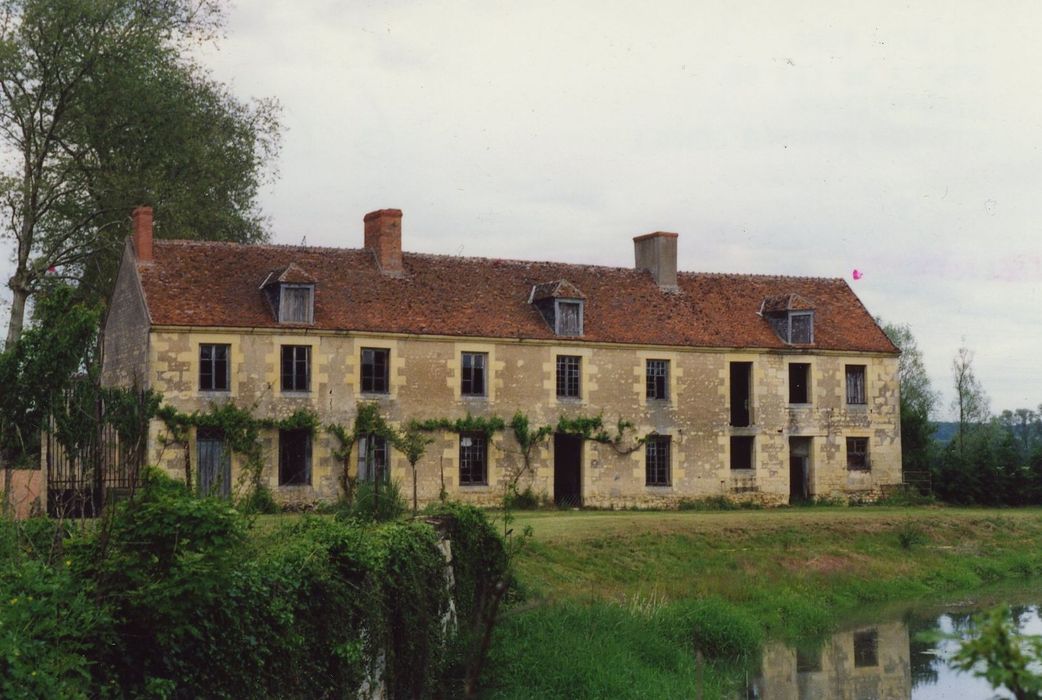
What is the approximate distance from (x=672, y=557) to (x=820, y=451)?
11.1 m

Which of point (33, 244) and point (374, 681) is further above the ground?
point (33, 244)

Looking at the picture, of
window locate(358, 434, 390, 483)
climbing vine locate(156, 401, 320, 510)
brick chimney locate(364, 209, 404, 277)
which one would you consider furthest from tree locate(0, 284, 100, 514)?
brick chimney locate(364, 209, 404, 277)

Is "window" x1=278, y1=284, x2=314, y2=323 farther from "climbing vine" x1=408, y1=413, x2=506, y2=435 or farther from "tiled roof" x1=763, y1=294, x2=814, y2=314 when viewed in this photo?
"tiled roof" x1=763, y1=294, x2=814, y2=314

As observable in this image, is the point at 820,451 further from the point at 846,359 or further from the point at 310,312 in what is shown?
A: the point at 310,312

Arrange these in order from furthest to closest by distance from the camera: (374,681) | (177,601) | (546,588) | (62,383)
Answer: (546,588), (62,383), (374,681), (177,601)

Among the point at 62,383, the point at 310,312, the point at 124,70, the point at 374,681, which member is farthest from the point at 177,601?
the point at 124,70

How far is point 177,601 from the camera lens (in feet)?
29.6

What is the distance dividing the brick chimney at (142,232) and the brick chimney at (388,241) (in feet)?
18.8

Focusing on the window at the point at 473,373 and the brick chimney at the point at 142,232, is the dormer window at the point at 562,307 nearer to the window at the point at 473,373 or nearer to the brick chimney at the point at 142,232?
the window at the point at 473,373

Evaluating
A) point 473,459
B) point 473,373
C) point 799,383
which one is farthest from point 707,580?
point 799,383

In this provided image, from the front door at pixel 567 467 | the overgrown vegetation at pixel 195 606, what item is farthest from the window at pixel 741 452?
the overgrown vegetation at pixel 195 606

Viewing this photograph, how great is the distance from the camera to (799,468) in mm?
35500

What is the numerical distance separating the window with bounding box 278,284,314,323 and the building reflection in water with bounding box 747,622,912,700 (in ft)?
47.2

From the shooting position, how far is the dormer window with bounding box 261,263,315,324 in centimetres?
3014
